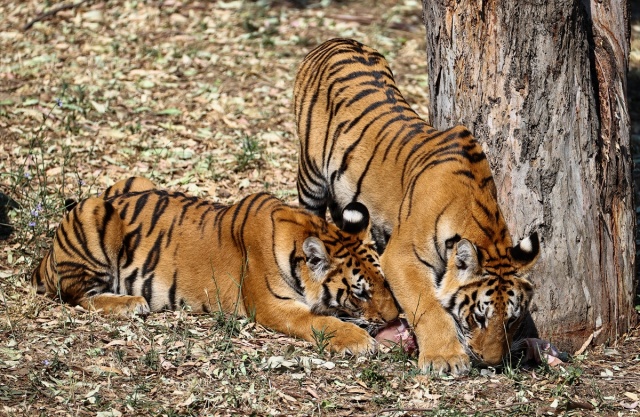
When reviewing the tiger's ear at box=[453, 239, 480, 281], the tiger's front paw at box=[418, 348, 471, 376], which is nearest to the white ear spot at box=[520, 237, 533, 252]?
the tiger's ear at box=[453, 239, 480, 281]

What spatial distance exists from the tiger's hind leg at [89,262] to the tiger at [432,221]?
4.83ft

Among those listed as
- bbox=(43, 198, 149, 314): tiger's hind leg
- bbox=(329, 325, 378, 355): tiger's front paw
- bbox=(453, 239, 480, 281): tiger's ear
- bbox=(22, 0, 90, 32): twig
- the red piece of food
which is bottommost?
the red piece of food

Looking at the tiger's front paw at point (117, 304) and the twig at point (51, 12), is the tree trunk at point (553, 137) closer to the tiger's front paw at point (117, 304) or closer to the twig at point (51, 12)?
the tiger's front paw at point (117, 304)

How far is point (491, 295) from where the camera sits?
4512 millimetres

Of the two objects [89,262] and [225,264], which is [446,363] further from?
[89,262]

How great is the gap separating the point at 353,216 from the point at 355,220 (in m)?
0.03

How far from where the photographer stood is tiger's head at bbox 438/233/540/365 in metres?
4.50

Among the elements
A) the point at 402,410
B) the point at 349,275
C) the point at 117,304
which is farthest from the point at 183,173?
the point at 402,410

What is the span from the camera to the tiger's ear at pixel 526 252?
4.57 metres

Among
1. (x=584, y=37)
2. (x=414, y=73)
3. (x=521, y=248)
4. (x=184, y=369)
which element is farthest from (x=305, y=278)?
(x=414, y=73)

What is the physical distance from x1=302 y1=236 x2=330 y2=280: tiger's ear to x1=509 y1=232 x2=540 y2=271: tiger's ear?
1017 millimetres

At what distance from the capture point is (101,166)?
7.47m

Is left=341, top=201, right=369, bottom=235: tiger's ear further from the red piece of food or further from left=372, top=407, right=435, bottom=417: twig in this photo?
left=372, top=407, right=435, bottom=417: twig

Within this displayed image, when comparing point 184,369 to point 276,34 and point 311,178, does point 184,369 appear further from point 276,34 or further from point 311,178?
point 276,34
